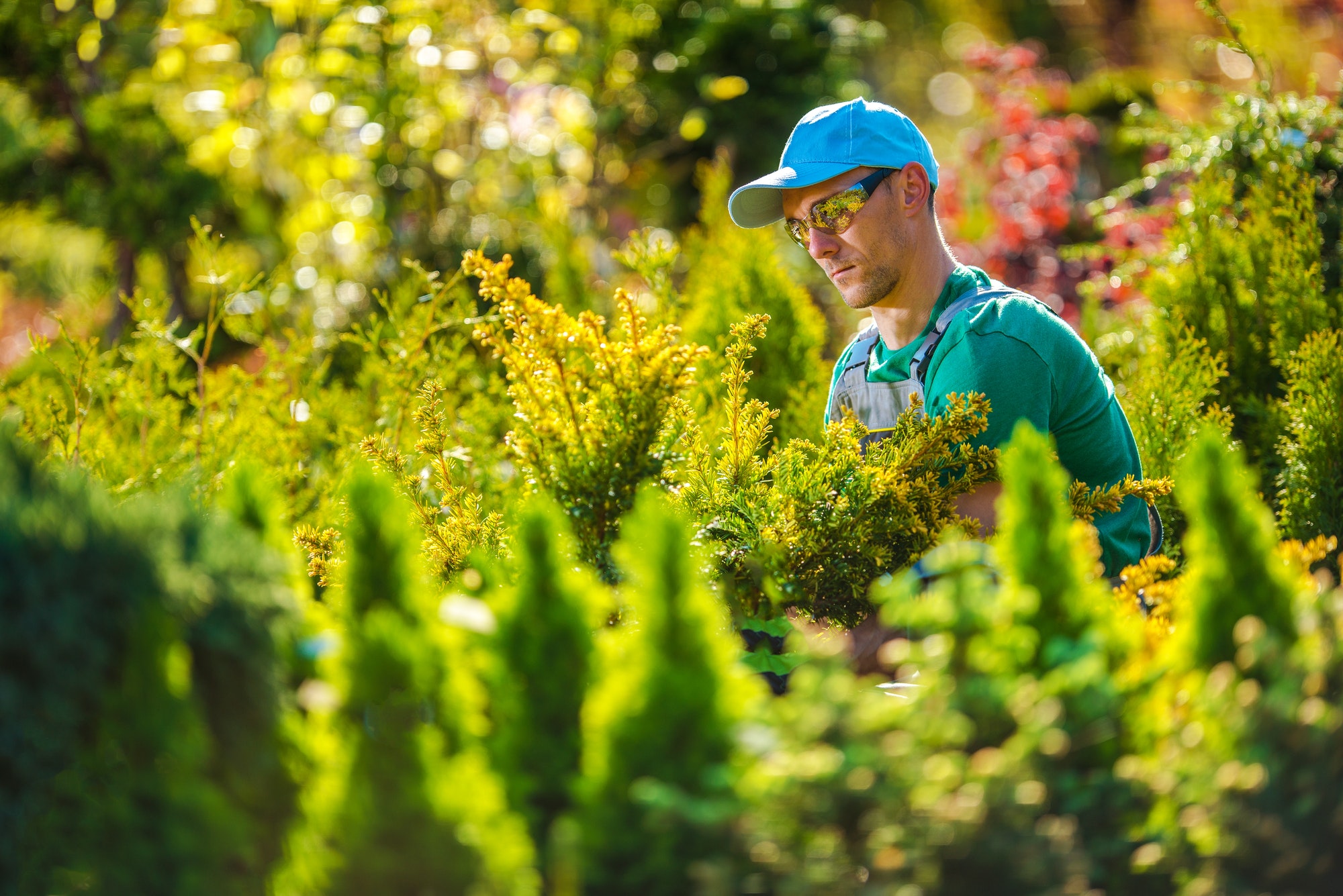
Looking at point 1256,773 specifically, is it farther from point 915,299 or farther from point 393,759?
point 915,299

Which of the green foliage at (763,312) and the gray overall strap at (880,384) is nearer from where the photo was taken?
the gray overall strap at (880,384)

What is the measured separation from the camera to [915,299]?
2516 millimetres

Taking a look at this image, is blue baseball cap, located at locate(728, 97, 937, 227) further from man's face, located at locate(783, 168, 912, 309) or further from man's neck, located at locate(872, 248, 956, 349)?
man's neck, located at locate(872, 248, 956, 349)

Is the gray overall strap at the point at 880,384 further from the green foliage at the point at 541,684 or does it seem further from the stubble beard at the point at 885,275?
the green foliage at the point at 541,684

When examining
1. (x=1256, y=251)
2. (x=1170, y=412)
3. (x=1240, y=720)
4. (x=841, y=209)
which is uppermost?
(x=1240, y=720)

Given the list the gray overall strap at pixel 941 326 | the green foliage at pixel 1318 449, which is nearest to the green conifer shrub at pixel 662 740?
the gray overall strap at pixel 941 326

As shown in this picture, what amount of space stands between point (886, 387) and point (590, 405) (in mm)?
993

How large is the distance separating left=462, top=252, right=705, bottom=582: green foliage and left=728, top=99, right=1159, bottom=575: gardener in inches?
25.2

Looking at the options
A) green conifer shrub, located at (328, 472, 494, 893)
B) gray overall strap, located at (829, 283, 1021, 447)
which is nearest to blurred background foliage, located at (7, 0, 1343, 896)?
green conifer shrub, located at (328, 472, 494, 893)

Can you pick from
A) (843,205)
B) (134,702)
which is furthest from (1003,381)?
(134,702)

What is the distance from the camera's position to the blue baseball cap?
2.37 m

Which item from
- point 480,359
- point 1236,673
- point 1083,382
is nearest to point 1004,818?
point 1236,673

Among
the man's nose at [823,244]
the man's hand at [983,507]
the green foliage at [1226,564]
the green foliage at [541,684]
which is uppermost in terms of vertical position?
the green foliage at [1226,564]

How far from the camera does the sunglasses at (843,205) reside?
2.38 meters
